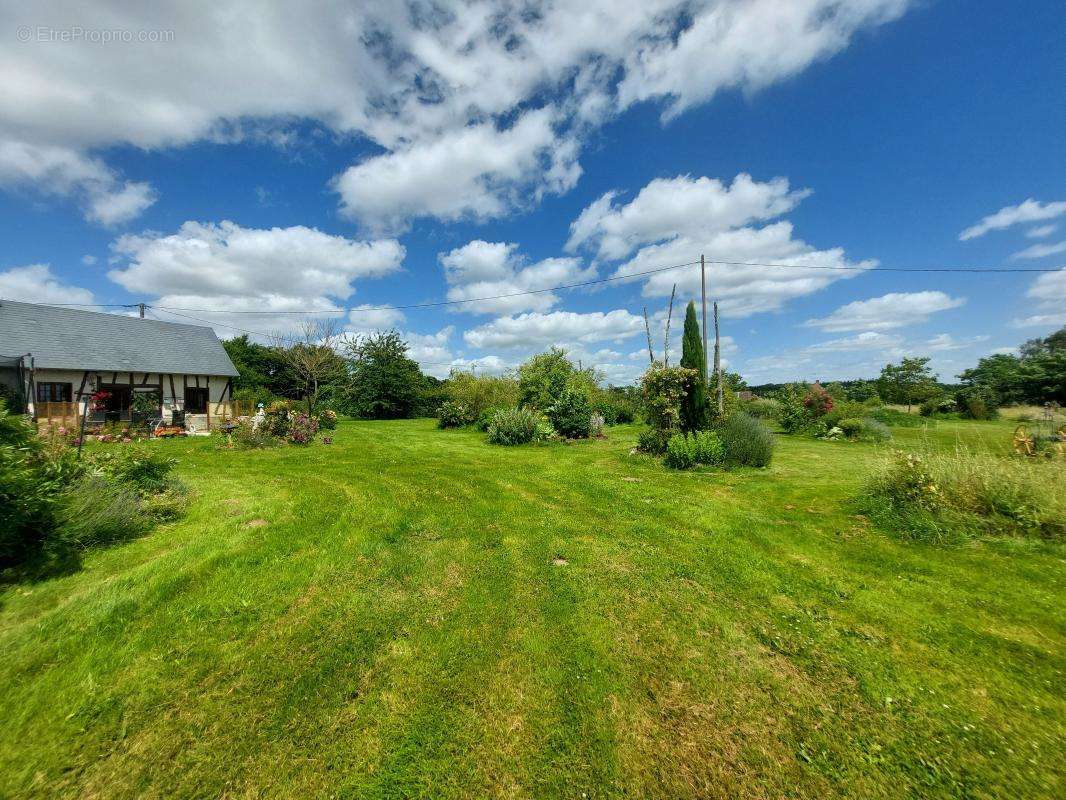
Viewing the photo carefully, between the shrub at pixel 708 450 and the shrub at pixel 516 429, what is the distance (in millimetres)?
5783

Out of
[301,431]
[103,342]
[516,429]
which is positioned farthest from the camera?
[103,342]

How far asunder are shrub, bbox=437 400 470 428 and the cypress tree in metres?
11.6

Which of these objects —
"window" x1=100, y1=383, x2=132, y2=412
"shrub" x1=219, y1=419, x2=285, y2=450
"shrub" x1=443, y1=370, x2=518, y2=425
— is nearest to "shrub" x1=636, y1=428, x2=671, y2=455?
"shrub" x1=443, y1=370, x2=518, y2=425

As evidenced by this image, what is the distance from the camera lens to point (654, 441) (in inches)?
432

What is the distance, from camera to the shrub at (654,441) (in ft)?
35.4

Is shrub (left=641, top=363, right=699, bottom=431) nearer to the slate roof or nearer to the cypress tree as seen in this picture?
the cypress tree

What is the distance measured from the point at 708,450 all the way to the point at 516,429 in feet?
20.8

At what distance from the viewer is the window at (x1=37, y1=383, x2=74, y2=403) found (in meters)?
14.2

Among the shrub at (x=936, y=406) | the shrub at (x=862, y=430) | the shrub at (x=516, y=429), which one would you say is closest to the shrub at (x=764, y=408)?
the shrub at (x=862, y=430)

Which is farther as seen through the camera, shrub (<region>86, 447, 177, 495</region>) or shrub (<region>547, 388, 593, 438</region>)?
shrub (<region>547, 388, 593, 438</region>)

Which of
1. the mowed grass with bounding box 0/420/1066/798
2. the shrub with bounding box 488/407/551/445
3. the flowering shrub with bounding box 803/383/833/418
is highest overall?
the flowering shrub with bounding box 803/383/833/418

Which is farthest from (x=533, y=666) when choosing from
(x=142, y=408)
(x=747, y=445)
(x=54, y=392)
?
(x=54, y=392)

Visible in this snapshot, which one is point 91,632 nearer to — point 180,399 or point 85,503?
point 85,503

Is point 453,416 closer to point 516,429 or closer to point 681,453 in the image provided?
point 516,429
